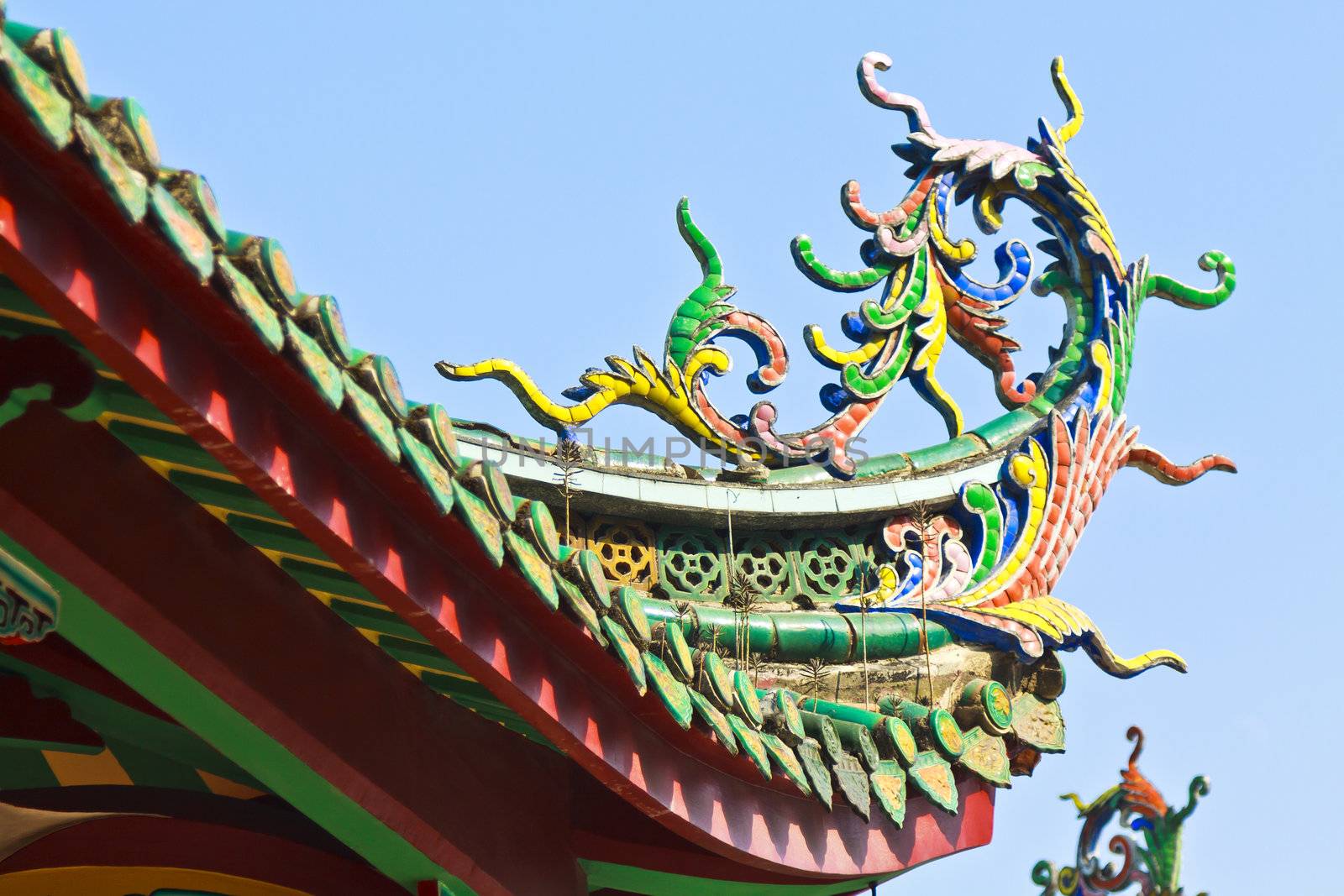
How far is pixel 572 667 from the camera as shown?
11.8 feet

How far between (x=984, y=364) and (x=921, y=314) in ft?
1.23

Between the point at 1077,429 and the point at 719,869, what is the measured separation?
285cm

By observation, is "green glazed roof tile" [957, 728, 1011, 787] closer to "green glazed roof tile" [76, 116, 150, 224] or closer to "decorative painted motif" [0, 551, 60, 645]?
"decorative painted motif" [0, 551, 60, 645]

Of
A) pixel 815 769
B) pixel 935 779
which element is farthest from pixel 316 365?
pixel 935 779

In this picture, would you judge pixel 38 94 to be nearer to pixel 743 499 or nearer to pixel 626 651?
pixel 626 651

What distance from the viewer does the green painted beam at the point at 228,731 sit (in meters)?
3.03

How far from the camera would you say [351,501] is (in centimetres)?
306

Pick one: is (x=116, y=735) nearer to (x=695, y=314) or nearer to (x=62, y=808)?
(x=62, y=808)

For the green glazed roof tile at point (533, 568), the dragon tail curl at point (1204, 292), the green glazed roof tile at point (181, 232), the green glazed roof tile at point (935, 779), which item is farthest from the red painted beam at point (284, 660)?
the dragon tail curl at point (1204, 292)

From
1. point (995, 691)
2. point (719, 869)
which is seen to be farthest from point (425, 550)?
point (995, 691)

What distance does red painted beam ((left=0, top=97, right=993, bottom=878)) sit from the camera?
251 centimetres

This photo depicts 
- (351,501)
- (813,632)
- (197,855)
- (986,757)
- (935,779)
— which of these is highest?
(813,632)

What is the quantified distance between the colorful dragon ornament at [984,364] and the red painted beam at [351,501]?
1.84 metres

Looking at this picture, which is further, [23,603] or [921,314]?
[921,314]
